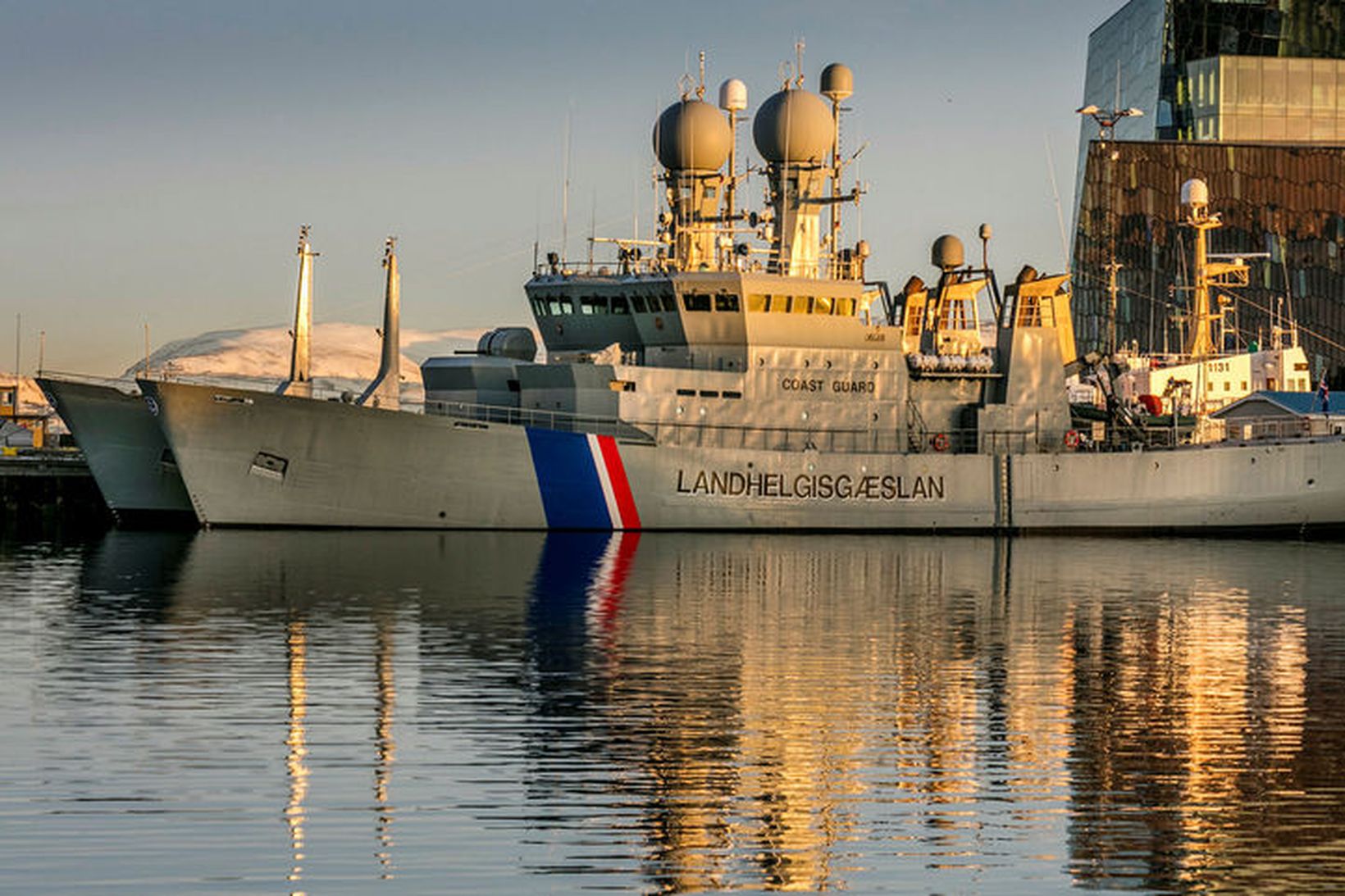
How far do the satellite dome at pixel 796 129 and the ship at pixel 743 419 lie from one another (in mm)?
69

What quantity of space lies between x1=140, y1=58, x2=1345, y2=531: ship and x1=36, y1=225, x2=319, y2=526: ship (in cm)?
367

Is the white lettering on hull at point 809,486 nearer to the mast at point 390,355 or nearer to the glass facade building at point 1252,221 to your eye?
the mast at point 390,355

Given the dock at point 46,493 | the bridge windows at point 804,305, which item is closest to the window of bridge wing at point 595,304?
the bridge windows at point 804,305

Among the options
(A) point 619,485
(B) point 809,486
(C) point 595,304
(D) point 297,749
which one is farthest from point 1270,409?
(D) point 297,749

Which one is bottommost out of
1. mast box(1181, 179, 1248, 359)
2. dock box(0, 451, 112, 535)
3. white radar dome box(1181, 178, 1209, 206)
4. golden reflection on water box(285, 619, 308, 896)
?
golden reflection on water box(285, 619, 308, 896)

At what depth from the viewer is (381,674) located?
2355 cm

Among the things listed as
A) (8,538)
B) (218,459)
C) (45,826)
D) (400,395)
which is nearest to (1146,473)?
(400,395)

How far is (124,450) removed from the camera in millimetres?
53781

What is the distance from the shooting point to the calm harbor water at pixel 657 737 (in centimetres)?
1443

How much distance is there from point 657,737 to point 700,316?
112 feet

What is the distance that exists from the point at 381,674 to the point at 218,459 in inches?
A: 1067

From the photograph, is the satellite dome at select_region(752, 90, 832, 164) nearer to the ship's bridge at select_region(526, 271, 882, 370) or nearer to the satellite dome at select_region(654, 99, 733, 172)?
the satellite dome at select_region(654, 99, 733, 172)

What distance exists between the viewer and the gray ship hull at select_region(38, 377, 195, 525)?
5338 cm

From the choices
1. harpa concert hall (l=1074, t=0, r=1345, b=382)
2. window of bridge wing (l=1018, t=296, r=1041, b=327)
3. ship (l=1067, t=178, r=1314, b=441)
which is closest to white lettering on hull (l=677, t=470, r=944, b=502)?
window of bridge wing (l=1018, t=296, r=1041, b=327)
